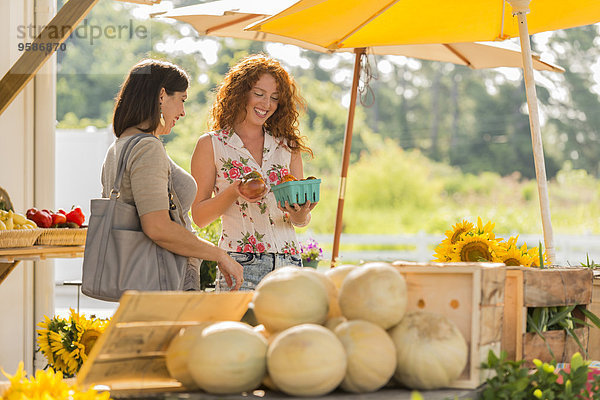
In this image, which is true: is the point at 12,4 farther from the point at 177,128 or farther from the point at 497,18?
the point at 177,128

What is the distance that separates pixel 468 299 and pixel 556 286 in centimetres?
29

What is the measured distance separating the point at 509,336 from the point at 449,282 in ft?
0.68

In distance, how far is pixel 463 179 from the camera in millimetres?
21688

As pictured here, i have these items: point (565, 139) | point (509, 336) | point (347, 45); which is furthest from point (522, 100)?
point (509, 336)

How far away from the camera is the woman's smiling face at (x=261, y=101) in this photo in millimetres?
2621

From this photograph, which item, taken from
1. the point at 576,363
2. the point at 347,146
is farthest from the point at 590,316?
the point at 347,146

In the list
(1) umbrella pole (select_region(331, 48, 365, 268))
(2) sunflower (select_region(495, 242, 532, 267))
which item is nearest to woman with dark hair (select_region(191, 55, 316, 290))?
(2) sunflower (select_region(495, 242, 532, 267))

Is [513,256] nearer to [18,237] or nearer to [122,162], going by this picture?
[122,162]

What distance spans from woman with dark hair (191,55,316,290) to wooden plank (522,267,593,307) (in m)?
1.18

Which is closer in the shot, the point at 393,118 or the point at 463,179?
the point at 463,179

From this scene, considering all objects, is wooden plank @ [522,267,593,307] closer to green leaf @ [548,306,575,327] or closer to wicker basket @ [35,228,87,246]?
green leaf @ [548,306,575,327]

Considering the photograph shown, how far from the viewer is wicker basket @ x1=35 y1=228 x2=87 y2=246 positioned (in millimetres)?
3143

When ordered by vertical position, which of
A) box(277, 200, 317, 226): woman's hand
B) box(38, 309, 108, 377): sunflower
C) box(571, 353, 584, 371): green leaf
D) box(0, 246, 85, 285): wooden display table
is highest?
box(277, 200, 317, 226): woman's hand

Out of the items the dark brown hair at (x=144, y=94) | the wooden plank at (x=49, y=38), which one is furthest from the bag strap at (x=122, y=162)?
the wooden plank at (x=49, y=38)
